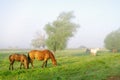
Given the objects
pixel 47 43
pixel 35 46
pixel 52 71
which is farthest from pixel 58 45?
pixel 52 71

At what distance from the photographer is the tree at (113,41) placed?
77.4m

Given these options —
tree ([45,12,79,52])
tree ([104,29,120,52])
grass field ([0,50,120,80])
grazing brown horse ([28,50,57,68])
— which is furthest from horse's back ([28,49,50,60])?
tree ([104,29,120,52])

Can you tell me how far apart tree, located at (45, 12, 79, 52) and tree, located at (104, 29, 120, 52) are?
21602 mm

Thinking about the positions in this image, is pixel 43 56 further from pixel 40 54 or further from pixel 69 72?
pixel 69 72

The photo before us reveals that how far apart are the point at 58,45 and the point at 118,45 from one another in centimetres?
2525

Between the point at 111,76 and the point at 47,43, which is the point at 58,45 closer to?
the point at 47,43

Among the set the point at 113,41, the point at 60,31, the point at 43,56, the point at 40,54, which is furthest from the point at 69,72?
the point at 113,41

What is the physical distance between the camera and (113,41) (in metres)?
78.4

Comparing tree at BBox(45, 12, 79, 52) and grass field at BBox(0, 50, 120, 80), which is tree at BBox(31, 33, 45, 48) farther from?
grass field at BBox(0, 50, 120, 80)

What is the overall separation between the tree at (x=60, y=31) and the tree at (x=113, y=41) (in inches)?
850

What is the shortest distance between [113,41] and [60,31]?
2469 centimetres

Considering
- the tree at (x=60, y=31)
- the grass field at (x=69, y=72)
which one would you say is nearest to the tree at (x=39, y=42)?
the tree at (x=60, y=31)

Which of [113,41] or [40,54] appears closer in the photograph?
[40,54]

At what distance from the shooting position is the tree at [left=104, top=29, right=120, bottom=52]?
7738 cm
